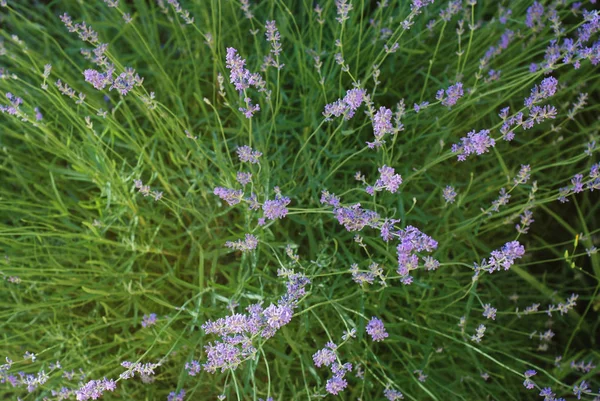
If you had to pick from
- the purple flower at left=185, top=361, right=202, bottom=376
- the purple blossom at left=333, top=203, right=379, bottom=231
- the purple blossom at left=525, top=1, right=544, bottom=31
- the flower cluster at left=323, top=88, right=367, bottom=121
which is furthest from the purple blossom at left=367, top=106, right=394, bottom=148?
the purple blossom at left=525, top=1, right=544, bottom=31

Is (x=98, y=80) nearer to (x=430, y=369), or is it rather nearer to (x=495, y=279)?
(x=430, y=369)

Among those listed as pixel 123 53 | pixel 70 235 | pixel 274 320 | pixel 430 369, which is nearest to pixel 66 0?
pixel 123 53

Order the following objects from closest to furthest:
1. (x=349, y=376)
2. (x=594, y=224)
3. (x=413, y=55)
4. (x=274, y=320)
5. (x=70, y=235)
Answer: (x=274, y=320) < (x=70, y=235) < (x=349, y=376) < (x=413, y=55) < (x=594, y=224)

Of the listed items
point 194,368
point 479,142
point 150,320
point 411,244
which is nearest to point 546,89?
point 479,142

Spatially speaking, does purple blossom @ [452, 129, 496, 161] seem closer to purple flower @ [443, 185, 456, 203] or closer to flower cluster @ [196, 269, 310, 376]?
purple flower @ [443, 185, 456, 203]

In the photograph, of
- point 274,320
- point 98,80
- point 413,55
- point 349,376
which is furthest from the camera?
point 413,55

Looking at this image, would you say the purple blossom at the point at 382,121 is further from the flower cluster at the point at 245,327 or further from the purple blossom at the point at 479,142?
the flower cluster at the point at 245,327

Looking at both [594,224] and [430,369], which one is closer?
[430,369]

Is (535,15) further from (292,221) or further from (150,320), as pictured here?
(150,320)
